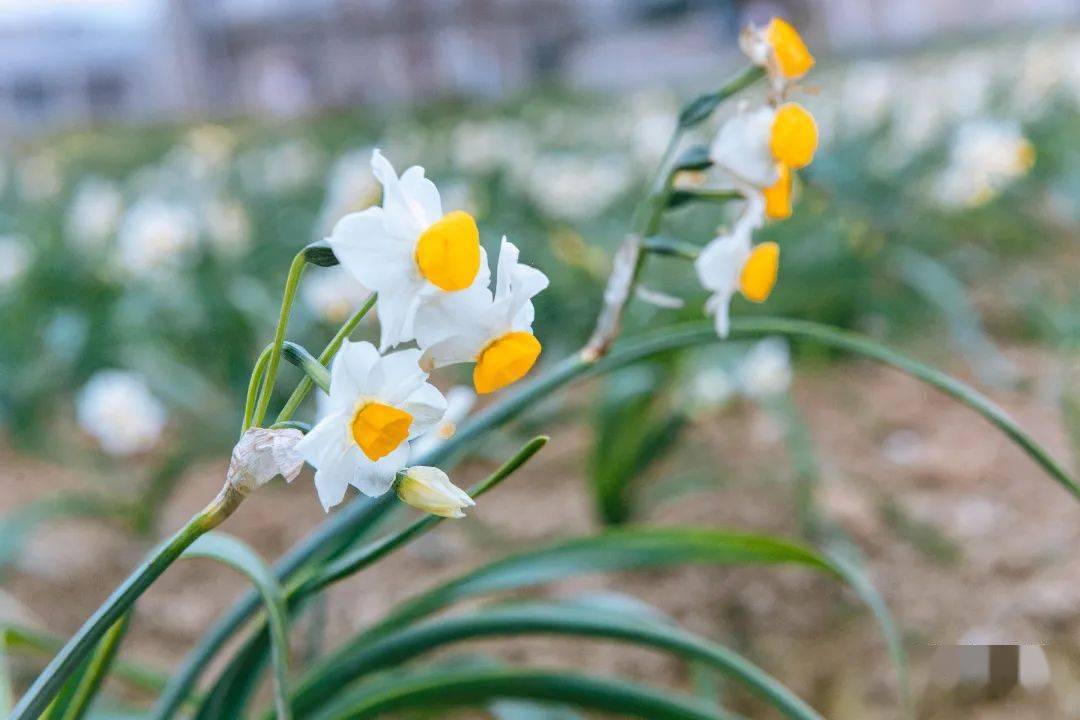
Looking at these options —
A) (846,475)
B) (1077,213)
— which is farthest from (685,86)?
(846,475)

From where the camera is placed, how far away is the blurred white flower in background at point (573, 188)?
2451 millimetres

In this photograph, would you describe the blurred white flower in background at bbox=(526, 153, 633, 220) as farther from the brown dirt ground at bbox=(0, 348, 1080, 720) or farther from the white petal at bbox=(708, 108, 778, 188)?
the white petal at bbox=(708, 108, 778, 188)

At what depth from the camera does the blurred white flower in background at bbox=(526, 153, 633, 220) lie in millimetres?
2451

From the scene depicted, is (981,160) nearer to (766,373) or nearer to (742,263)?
(766,373)

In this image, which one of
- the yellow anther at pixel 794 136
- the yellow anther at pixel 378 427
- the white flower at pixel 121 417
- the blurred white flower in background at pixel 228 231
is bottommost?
the yellow anther at pixel 378 427

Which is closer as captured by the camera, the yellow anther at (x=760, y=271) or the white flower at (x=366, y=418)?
the white flower at (x=366, y=418)

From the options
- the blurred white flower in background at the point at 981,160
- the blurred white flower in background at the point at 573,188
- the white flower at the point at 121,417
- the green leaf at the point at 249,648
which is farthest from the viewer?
the blurred white flower in background at the point at 573,188

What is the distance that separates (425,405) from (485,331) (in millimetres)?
41

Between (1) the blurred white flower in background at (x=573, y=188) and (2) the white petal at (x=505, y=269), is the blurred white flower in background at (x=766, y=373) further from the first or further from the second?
(2) the white petal at (x=505, y=269)

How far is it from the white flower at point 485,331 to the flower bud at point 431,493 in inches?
1.8

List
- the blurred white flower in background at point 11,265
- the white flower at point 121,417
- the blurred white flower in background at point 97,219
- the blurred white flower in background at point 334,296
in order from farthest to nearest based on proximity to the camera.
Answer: the blurred white flower in background at point 97,219
the blurred white flower in background at point 11,265
the white flower at point 121,417
the blurred white flower in background at point 334,296

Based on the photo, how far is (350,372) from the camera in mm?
403

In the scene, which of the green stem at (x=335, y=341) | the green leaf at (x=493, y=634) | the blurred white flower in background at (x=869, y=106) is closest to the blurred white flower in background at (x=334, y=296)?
the green leaf at (x=493, y=634)

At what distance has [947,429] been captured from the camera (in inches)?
65.5
